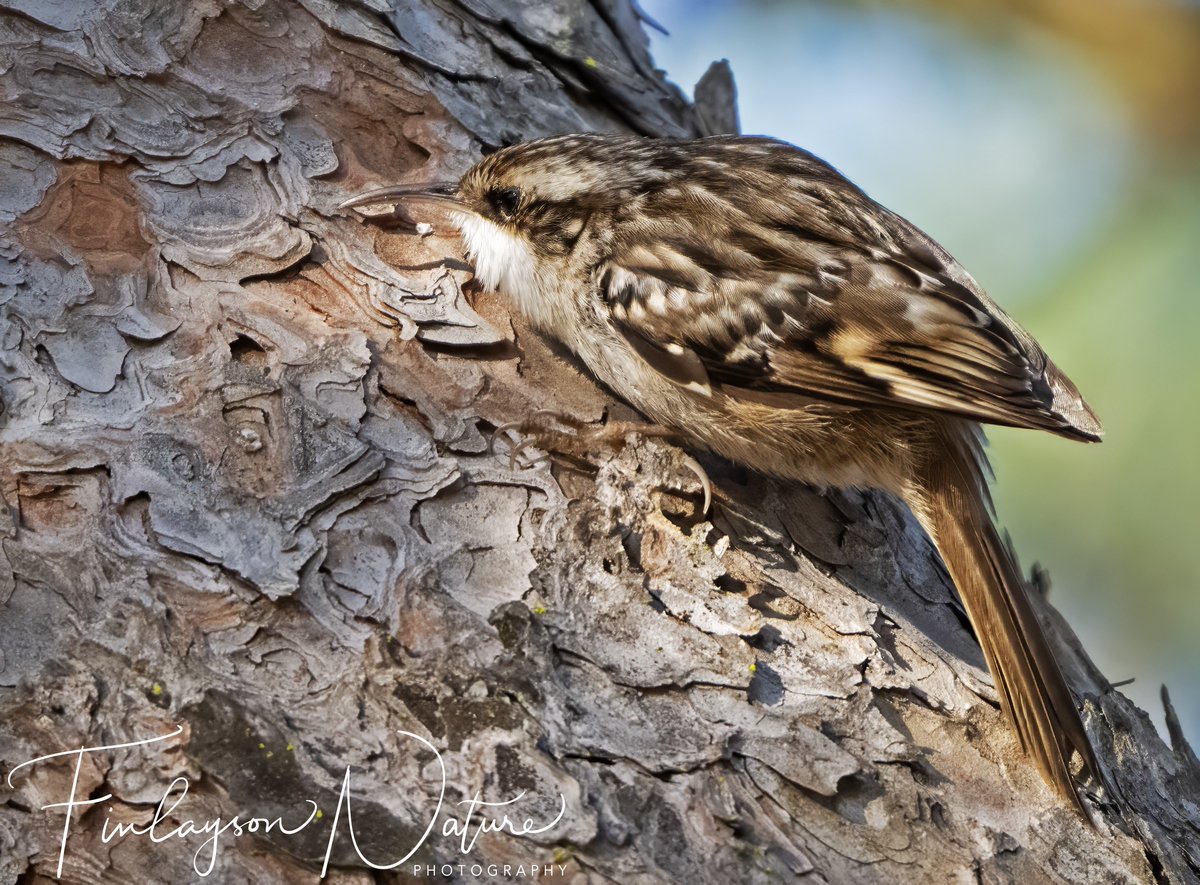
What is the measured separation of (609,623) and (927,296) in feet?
3.82

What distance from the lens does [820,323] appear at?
101 inches

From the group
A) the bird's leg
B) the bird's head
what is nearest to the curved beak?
the bird's head

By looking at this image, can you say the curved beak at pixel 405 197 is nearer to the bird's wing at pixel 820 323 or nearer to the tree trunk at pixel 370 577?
the tree trunk at pixel 370 577

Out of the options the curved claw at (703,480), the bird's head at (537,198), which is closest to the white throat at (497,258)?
the bird's head at (537,198)

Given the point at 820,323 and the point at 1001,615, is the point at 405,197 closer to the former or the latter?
the point at 820,323

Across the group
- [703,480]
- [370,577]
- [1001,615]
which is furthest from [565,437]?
[1001,615]

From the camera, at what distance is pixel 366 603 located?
77.5 inches

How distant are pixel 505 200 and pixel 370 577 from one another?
48.4 inches

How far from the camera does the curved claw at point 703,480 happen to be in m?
2.30

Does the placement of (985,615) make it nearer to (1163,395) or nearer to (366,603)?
(366,603)

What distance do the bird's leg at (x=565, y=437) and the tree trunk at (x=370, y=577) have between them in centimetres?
4

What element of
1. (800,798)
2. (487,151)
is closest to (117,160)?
(487,151)

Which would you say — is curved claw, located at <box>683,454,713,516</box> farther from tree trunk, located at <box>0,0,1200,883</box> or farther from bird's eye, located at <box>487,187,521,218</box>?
bird's eye, located at <box>487,187,521,218</box>

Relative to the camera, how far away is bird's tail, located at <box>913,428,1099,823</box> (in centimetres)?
202
